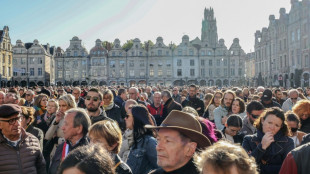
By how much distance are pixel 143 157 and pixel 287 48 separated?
157ft

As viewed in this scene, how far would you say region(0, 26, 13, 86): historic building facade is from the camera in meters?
51.1

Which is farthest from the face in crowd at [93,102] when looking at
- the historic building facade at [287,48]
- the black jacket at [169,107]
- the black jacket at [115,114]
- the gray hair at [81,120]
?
the historic building facade at [287,48]

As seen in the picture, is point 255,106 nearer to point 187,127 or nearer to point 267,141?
point 267,141

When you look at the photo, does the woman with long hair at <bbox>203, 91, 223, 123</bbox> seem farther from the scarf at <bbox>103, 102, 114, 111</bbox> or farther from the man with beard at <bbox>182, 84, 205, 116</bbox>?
the scarf at <bbox>103, 102, 114, 111</bbox>

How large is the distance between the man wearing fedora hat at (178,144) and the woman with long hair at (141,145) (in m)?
0.93

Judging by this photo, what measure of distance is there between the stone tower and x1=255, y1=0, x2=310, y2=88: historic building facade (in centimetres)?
4835

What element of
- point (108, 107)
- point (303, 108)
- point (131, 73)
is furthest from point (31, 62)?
point (303, 108)

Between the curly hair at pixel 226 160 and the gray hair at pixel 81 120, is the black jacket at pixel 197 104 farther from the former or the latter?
the curly hair at pixel 226 160

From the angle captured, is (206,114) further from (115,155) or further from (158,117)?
(115,155)

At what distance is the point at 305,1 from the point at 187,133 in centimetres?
4580

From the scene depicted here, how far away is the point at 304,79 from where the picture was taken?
40844 mm

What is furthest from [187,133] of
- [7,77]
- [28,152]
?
[7,77]

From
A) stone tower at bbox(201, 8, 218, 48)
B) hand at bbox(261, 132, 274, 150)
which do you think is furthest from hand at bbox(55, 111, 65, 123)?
stone tower at bbox(201, 8, 218, 48)

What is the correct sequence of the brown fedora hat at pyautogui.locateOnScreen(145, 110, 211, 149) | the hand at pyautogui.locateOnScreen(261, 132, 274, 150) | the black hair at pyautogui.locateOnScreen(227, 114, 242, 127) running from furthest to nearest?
the black hair at pyautogui.locateOnScreen(227, 114, 242, 127)
the hand at pyautogui.locateOnScreen(261, 132, 274, 150)
the brown fedora hat at pyautogui.locateOnScreen(145, 110, 211, 149)
